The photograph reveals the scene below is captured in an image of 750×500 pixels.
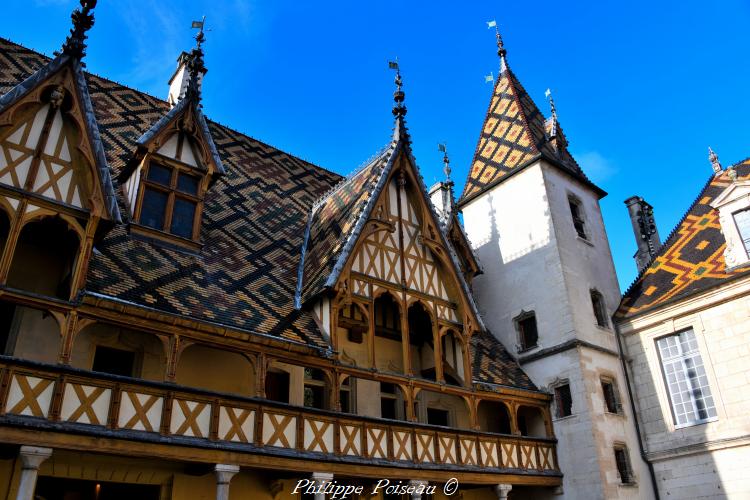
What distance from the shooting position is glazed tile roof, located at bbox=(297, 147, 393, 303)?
13.2 metres

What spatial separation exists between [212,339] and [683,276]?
496 inches

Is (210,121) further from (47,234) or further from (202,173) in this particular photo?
(47,234)

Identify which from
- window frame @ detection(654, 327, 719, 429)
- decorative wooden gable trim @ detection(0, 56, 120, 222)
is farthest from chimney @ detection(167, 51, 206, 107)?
window frame @ detection(654, 327, 719, 429)

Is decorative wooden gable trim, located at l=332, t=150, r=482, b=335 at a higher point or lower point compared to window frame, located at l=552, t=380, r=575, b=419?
higher

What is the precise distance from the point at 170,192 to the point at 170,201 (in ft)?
0.68

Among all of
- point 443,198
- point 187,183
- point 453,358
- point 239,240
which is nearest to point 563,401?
point 453,358

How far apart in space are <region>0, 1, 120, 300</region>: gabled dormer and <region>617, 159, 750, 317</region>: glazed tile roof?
13.6m

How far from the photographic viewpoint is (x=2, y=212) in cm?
964

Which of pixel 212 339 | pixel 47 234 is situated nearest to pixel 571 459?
pixel 212 339

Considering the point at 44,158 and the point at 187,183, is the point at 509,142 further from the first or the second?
the point at 44,158

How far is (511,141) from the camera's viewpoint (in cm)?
2078

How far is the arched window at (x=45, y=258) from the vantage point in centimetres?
1009

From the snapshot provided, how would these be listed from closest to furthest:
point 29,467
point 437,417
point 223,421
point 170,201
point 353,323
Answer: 1. point 29,467
2. point 223,421
3. point 170,201
4. point 353,323
5. point 437,417

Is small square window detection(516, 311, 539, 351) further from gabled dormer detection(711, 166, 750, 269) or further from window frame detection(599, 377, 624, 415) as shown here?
gabled dormer detection(711, 166, 750, 269)
